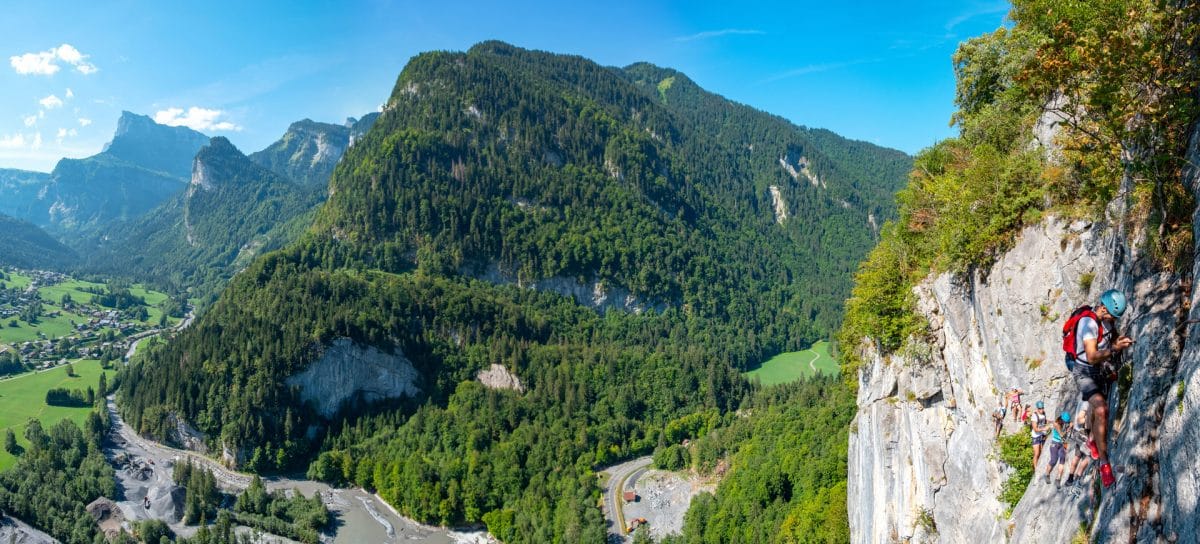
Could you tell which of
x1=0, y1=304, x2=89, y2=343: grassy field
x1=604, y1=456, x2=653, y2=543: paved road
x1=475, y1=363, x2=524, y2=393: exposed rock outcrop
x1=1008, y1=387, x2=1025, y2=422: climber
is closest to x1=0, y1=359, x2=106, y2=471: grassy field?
x1=0, y1=304, x2=89, y2=343: grassy field

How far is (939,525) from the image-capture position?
70.0 ft

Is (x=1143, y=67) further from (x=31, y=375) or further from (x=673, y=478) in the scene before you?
(x=31, y=375)

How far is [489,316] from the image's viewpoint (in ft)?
370

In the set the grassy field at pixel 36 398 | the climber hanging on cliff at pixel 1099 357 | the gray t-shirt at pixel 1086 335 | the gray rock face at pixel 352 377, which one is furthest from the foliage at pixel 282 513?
the gray t-shirt at pixel 1086 335

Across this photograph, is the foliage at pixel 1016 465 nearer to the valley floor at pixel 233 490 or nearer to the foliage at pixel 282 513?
the valley floor at pixel 233 490

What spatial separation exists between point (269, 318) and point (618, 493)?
63.3 meters

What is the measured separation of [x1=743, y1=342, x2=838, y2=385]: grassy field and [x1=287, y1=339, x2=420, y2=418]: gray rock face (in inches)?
2662

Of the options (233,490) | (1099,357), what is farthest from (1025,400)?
(233,490)

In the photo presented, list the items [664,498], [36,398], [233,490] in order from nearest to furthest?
1. [664,498]
2. [233,490]
3. [36,398]

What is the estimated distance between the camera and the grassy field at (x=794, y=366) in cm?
12825

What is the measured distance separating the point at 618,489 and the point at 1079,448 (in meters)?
68.0

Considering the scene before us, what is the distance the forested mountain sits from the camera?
8350cm

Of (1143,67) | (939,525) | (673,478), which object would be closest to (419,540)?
(673,478)

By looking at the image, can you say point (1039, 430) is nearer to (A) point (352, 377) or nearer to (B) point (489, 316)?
(A) point (352, 377)
